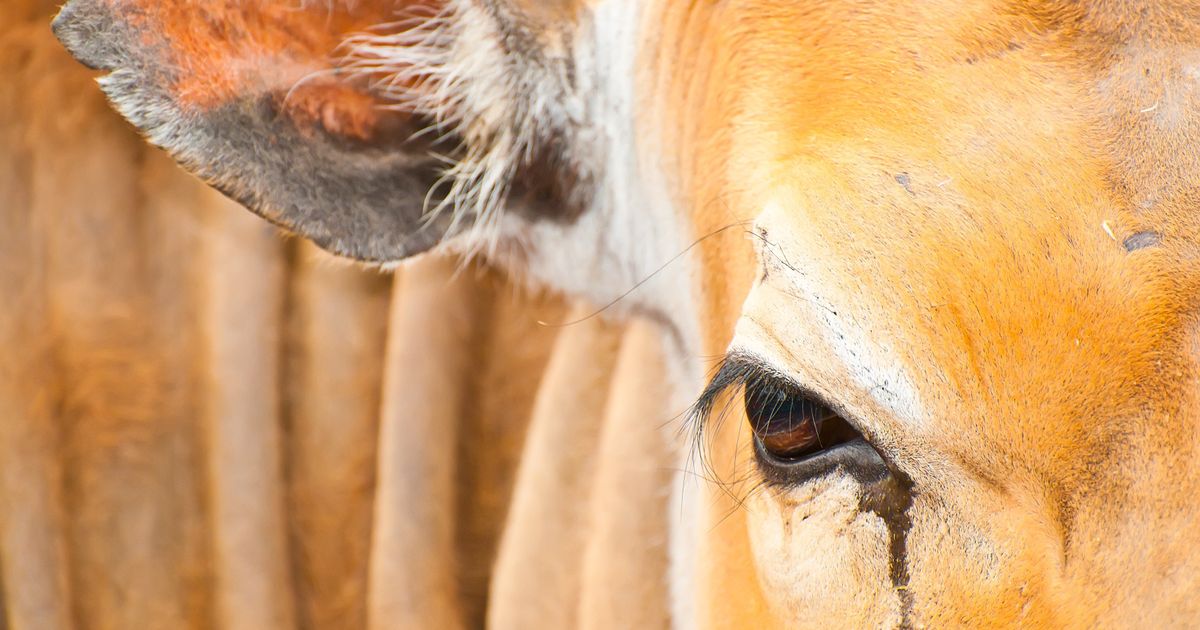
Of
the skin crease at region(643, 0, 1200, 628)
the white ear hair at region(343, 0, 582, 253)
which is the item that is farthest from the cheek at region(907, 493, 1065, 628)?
the white ear hair at region(343, 0, 582, 253)

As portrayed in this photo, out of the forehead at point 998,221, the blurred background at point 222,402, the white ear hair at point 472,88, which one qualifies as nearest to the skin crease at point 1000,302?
the forehead at point 998,221

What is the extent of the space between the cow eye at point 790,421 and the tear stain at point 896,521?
7 cm

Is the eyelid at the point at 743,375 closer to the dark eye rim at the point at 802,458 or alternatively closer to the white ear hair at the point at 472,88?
the dark eye rim at the point at 802,458

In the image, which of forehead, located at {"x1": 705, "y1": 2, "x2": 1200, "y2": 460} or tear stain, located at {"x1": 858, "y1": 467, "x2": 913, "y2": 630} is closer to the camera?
forehead, located at {"x1": 705, "y1": 2, "x2": 1200, "y2": 460}

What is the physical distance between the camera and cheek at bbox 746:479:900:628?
135 cm

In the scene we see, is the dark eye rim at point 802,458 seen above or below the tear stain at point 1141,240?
below

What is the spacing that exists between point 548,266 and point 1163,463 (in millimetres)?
1084

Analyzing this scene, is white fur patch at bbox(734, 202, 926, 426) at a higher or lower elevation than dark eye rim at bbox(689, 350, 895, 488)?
higher

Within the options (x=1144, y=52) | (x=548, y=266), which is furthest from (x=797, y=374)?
(x=548, y=266)

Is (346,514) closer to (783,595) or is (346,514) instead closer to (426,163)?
(426,163)

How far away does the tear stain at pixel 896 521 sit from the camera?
4.30 feet

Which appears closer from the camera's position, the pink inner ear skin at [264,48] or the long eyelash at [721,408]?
the long eyelash at [721,408]

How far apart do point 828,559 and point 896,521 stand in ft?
0.36

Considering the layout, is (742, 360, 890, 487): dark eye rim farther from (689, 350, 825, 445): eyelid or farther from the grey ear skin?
the grey ear skin
